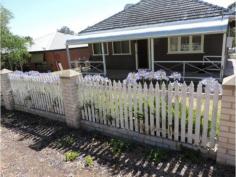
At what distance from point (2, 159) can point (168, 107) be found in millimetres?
3590

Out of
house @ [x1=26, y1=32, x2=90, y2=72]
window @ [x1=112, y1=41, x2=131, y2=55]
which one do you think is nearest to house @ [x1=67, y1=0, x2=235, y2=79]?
window @ [x1=112, y1=41, x2=131, y2=55]

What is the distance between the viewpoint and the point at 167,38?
11.9 m

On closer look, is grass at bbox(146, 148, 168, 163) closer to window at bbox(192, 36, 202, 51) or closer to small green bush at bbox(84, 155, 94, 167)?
small green bush at bbox(84, 155, 94, 167)

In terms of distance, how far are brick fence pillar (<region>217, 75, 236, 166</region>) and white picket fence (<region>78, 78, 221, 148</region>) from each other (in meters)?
0.17

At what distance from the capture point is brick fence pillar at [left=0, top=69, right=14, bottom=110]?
6.84 meters

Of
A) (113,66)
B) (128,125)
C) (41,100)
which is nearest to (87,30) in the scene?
(113,66)

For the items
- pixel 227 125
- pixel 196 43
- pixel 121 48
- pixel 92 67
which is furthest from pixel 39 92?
pixel 92 67

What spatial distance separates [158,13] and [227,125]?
11863 mm

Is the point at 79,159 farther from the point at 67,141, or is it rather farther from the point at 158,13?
the point at 158,13

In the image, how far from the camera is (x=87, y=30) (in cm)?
1656

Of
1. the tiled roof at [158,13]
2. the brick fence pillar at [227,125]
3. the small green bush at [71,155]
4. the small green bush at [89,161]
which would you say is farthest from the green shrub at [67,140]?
the tiled roof at [158,13]

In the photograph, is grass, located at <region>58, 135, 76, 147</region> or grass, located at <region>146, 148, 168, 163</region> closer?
grass, located at <region>146, 148, 168, 163</region>

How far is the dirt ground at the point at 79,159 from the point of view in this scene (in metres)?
3.19

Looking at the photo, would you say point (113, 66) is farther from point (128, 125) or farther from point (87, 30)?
point (128, 125)
